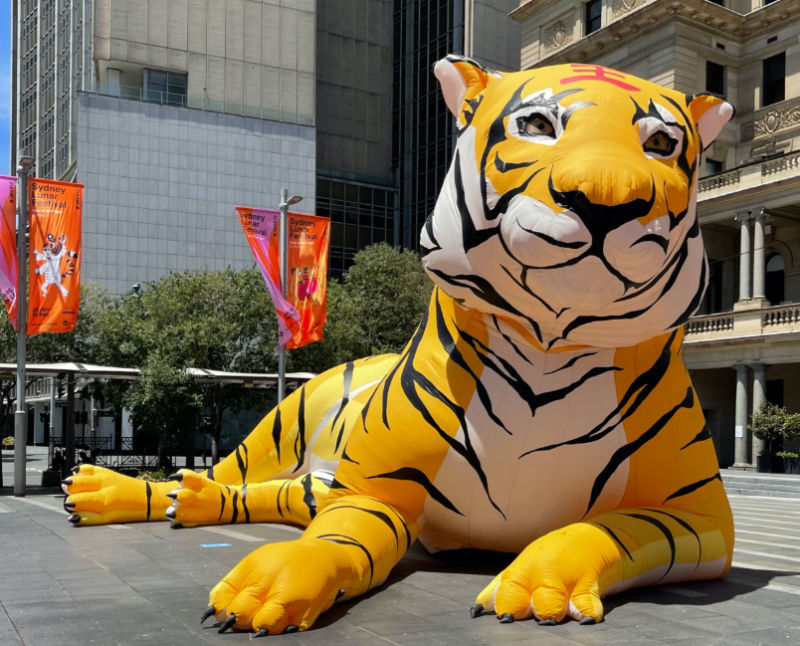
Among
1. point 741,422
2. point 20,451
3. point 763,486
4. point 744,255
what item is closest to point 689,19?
point 744,255

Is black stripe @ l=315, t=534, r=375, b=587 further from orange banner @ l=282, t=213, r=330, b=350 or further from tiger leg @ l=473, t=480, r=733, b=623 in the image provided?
orange banner @ l=282, t=213, r=330, b=350

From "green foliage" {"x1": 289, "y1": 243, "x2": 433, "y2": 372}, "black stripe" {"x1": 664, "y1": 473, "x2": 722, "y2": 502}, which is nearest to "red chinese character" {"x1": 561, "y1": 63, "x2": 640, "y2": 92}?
"black stripe" {"x1": 664, "y1": 473, "x2": 722, "y2": 502}

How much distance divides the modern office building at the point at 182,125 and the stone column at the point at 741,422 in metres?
31.7

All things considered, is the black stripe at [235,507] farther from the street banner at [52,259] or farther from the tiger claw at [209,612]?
the street banner at [52,259]

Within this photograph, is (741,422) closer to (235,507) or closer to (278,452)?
(278,452)

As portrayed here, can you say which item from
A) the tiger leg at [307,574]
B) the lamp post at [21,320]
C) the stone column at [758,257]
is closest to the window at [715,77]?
the stone column at [758,257]

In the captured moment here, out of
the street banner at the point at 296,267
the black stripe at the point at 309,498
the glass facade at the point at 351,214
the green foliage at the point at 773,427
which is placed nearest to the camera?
the black stripe at the point at 309,498

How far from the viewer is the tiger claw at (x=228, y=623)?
4414 millimetres

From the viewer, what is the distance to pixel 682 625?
4.69 metres

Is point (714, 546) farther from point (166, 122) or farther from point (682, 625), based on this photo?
point (166, 122)

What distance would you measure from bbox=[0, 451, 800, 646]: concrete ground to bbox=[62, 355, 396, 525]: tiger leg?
2.01 feet

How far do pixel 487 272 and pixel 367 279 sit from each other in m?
27.1

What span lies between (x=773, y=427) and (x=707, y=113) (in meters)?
22.1

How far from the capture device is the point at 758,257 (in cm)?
2784
